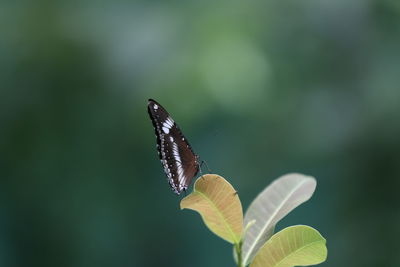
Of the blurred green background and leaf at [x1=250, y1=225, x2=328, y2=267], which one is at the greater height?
the blurred green background

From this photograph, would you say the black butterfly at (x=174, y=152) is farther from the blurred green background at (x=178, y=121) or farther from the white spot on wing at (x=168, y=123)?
the blurred green background at (x=178, y=121)

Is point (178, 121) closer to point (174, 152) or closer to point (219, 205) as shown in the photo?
point (174, 152)

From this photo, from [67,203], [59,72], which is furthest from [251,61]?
[67,203]

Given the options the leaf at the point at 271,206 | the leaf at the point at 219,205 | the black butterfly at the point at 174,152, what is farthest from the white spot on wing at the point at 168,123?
the leaf at the point at 219,205

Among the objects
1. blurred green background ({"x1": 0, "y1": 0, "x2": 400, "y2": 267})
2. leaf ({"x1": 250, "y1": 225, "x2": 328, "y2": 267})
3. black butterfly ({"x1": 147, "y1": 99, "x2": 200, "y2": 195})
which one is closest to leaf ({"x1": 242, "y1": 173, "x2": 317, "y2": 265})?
leaf ({"x1": 250, "y1": 225, "x2": 328, "y2": 267})

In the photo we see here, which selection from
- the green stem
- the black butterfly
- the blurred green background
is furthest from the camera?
the blurred green background

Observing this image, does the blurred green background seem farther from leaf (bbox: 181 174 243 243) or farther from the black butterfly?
leaf (bbox: 181 174 243 243)
